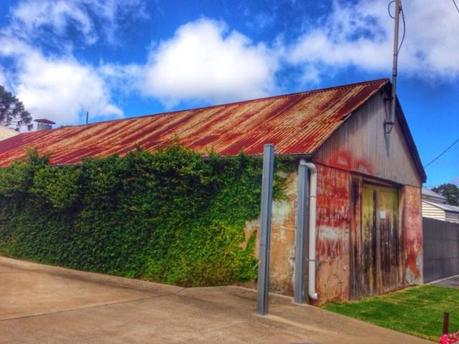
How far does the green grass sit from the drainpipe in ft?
1.83

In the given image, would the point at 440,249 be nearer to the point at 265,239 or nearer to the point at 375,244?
the point at 375,244

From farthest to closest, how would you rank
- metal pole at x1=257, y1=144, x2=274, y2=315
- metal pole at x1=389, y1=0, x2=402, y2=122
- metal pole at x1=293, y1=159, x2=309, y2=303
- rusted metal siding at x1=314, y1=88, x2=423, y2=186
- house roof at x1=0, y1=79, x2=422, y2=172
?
1. metal pole at x1=389, y1=0, x2=402, y2=122
2. house roof at x1=0, y1=79, x2=422, y2=172
3. rusted metal siding at x1=314, y1=88, x2=423, y2=186
4. metal pole at x1=293, y1=159, x2=309, y2=303
5. metal pole at x1=257, y1=144, x2=274, y2=315

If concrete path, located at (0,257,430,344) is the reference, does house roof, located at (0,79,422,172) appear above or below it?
above

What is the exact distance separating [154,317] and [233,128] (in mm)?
7308

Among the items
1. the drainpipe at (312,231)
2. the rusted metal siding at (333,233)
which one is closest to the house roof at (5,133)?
the rusted metal siding at (333,233)

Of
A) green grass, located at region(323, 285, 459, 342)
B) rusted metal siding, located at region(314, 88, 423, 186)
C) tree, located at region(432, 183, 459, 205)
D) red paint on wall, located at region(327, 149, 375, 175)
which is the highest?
tree, located at region(432, 183, 459, 205)

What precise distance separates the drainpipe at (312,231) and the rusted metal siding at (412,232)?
19.5 ft

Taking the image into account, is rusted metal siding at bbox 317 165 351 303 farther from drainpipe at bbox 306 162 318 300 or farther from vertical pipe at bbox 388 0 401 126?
vertical pipe at bbox 388 0 401 126

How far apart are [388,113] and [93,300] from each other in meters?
9.89

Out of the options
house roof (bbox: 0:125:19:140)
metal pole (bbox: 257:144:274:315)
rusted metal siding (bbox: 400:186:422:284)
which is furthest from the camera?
house roof (bbox: 0:125:19:140)

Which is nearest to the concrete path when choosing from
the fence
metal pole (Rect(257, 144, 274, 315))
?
metal pole (Rect(257, 144, 274, 315))

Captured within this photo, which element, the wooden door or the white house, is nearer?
the wooden door

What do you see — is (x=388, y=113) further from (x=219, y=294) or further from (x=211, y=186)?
(x=219, y=294)

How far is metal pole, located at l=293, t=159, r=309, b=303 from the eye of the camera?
30.1ft
